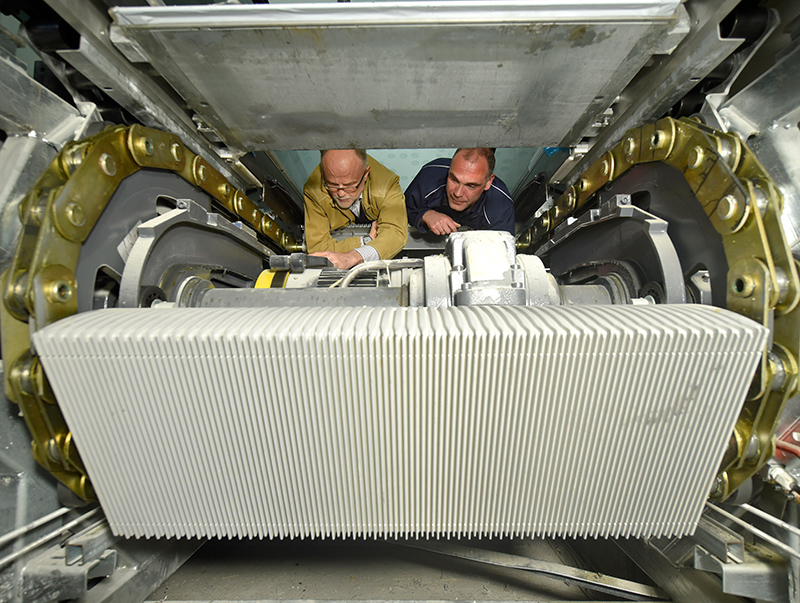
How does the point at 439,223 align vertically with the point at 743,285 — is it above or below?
above

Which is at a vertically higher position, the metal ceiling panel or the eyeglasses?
the eyeglasses

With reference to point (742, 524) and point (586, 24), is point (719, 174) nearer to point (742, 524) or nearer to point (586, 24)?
point (586, 24)

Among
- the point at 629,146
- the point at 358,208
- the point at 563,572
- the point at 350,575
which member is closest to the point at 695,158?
the point at 629,146

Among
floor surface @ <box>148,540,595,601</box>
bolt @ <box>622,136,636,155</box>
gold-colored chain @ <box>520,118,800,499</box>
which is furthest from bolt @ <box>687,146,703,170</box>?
floor surface @ <box>148,540,595,601</box>

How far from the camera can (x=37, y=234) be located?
742 millimetres

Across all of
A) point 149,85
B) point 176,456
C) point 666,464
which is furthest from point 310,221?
point 666,464

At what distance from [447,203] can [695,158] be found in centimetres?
182

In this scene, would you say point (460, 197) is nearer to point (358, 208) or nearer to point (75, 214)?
point (358, 208)

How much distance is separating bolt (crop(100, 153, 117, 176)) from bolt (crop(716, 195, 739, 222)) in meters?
1.37

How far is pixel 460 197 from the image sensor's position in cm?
244

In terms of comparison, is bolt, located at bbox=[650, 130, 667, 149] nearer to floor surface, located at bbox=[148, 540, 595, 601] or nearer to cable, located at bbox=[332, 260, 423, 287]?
cable, located at bbox=[332, 260, 423, 287]

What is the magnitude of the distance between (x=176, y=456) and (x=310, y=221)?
6.04 ft

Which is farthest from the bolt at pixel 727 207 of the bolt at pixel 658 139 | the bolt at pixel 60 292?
the bolt at pixel 60 292

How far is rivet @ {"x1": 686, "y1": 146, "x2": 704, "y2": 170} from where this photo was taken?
33.8 inches
